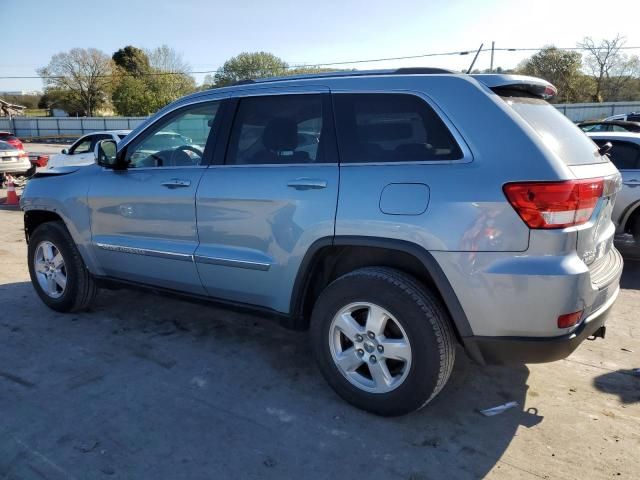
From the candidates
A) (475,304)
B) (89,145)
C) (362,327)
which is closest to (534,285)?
(475,304)

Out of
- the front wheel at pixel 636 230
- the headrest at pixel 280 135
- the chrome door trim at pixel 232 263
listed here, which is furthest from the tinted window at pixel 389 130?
the front wheel at pixel 636 230

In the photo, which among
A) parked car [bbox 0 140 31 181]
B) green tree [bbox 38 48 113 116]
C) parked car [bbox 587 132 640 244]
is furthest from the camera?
green tree [bbox 38 48 113 116]

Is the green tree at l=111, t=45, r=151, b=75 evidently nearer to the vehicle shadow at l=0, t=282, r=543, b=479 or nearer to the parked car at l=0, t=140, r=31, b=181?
the parked car at l=0, t=140, r=31, b=181

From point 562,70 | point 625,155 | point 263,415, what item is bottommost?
point 263,415

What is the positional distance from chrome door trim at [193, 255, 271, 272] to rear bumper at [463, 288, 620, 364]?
1341 mm

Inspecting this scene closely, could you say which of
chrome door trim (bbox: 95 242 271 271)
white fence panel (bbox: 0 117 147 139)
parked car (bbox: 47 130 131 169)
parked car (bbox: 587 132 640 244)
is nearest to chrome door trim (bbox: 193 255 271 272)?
chrome door trim (bbox: 95 242 271 271)

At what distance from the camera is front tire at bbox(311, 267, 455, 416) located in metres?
2.75

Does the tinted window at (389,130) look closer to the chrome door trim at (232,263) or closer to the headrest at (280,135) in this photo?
Answer: the headrest at (280,135)

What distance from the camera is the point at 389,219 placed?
9.09 ft

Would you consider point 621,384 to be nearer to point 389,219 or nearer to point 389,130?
point 389,219

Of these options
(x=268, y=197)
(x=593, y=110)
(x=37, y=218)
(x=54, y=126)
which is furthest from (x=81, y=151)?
(x=54, y=126)

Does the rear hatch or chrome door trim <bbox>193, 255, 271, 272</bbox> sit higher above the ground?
the rear hatch

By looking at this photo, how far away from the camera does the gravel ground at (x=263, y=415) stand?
259 cm

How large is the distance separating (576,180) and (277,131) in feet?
6.06
